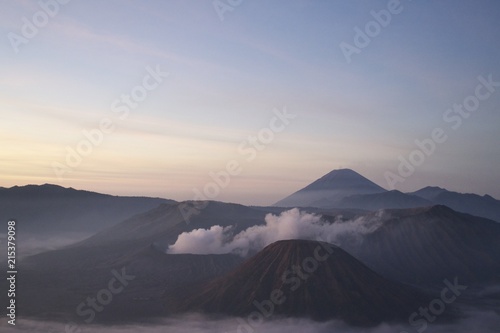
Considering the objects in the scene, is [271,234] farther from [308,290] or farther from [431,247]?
[308,290]

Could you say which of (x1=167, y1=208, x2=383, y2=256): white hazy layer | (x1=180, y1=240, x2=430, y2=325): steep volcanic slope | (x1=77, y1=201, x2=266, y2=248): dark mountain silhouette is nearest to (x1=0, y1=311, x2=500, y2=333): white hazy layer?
(x1=180, y1=240, x2=430, y2=325): steep volcanic slope

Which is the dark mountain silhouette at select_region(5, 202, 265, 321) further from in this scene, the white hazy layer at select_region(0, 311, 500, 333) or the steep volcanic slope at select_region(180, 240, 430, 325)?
the steep volcanic slope at select_region(180, 240, 430, 325)

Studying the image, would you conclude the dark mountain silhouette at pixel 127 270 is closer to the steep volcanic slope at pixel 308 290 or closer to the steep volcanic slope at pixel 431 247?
the steep volcanic slope at pixel 308 290

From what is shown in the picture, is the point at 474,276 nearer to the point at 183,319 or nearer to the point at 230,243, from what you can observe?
the point at 230,243

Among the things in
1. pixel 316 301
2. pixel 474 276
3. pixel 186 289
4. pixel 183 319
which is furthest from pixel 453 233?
pixel 183 319

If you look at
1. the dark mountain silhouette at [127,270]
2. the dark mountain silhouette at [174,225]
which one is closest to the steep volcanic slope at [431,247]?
the dark mountain silhouette at [127,270]

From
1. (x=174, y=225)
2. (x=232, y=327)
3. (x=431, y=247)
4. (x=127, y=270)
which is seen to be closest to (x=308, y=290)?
(x=232, y=327)
